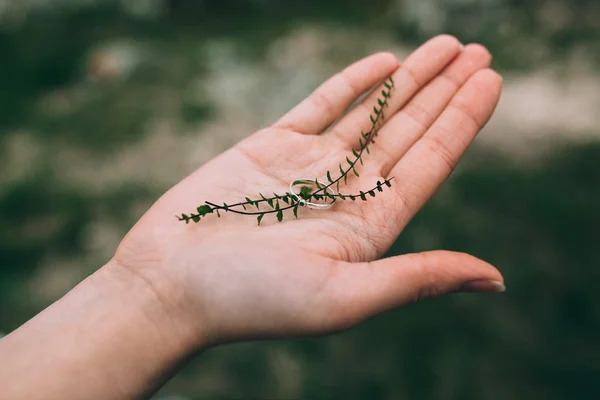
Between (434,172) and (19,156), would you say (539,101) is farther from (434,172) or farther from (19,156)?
(19,156)

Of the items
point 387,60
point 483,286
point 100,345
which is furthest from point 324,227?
point 387,60

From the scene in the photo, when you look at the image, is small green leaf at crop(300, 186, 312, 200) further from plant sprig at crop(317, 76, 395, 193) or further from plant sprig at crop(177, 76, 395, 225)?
plant sprig at crop(317, 76, 395, 193)

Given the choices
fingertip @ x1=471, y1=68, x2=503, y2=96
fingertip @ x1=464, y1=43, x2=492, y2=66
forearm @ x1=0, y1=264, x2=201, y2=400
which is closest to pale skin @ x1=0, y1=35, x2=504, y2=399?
forearm @ x1=0, y1=264, x2=201, y2=400

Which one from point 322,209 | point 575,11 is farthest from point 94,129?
point 575,11

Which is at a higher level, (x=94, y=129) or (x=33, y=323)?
(x=94, y=129)

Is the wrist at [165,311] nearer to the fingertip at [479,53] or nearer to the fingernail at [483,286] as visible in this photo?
the fingernail at [483,286]

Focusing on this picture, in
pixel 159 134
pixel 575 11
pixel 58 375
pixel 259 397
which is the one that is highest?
pixel 575 11

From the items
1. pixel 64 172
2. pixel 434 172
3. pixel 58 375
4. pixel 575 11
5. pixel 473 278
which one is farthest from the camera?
pixel 575 11
